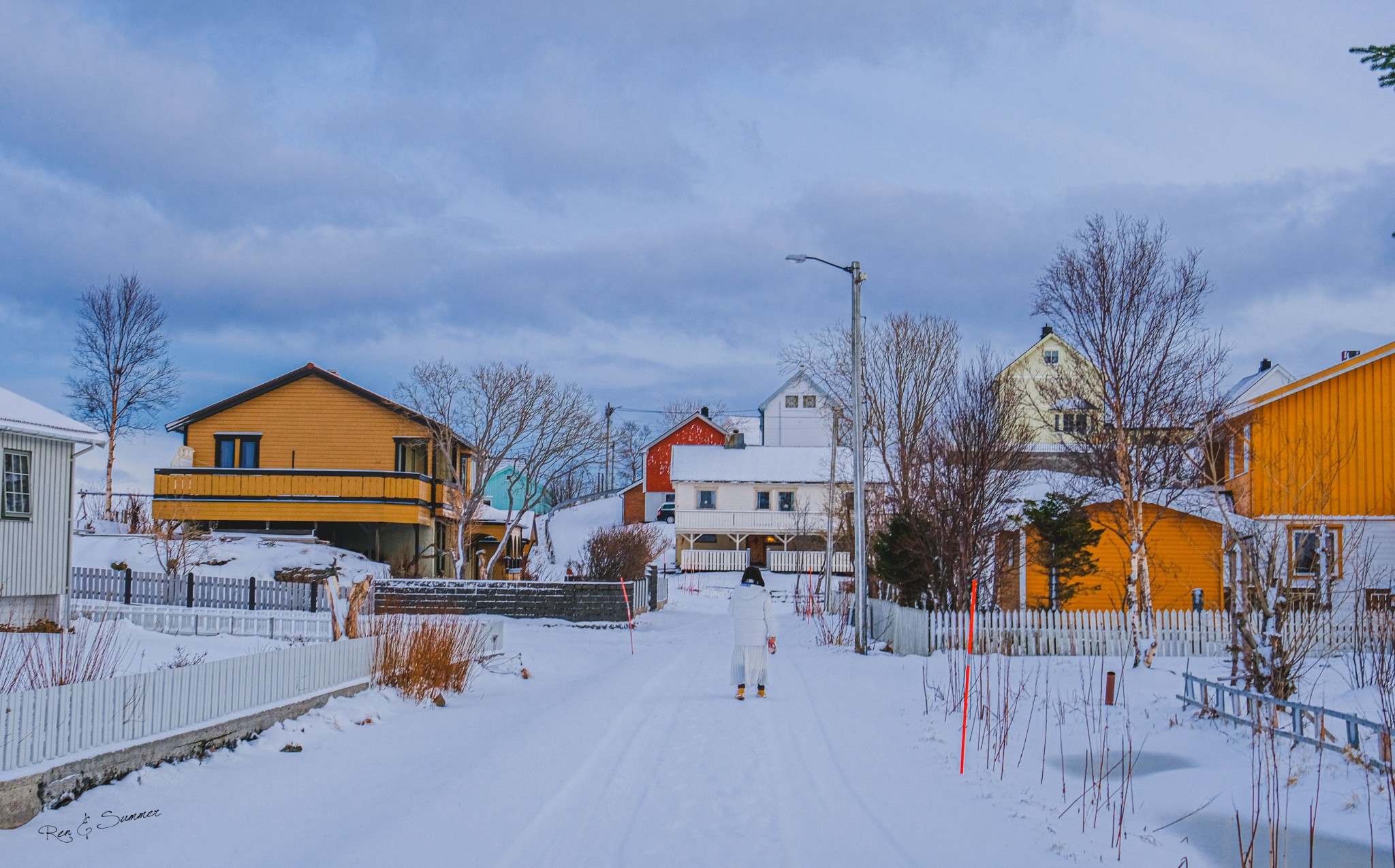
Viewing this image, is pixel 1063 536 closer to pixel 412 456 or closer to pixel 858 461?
pixel 858 461

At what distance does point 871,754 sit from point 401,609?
2000cm

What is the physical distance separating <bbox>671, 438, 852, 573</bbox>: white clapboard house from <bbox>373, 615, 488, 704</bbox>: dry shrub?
4012cm

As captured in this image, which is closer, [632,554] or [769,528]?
[632,554]

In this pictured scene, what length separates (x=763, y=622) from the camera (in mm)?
14203

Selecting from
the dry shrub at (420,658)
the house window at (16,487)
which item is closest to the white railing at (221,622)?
the house window at (16,487)

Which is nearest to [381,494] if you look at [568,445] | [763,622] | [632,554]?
[568,445]

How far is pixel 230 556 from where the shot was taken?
3375 cm

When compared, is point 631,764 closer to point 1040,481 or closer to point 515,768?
point 515,768

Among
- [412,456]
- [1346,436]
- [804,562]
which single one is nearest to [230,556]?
[412,456]

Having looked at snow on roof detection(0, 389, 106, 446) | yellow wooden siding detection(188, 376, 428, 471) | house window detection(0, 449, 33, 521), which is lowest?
house window detection(0, 449, 33, 521)

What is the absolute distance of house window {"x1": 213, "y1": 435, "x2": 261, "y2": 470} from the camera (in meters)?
40.1

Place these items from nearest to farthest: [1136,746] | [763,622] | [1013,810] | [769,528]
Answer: [1013,810] < [1136,746] < [763,622] < [769,528]

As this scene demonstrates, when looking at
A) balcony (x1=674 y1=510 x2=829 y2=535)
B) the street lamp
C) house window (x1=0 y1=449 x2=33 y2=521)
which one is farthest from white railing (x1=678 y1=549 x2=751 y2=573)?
house window (x1=0 y1=449 x2=33 y2=521)

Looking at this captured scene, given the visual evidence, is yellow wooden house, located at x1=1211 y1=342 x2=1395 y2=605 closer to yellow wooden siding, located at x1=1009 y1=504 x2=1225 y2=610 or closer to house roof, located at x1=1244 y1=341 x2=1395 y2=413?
house roof, located at x1=1244 y1=341 x2=1395 y2=413
